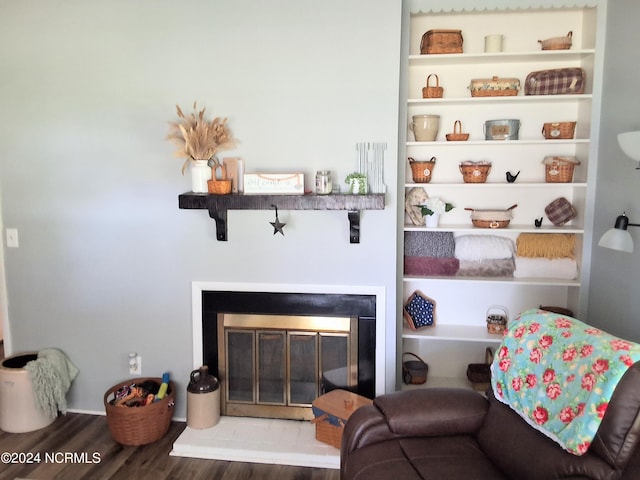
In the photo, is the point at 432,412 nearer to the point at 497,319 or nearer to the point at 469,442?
the point at 469,442

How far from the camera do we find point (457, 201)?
3133 millimetres

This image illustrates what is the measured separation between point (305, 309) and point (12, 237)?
5.85ft

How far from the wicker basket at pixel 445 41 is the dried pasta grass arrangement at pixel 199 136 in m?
1.22

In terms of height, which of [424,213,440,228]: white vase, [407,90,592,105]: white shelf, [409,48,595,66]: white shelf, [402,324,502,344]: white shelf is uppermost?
[409,48,595,66]: white shelf

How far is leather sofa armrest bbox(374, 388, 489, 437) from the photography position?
6.80ft

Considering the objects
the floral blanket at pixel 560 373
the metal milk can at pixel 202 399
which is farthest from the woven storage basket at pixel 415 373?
the metal milk can at pixel 202 399

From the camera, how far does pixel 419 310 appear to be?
3109 mm

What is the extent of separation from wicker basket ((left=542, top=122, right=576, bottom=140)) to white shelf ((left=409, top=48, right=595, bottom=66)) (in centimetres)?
37

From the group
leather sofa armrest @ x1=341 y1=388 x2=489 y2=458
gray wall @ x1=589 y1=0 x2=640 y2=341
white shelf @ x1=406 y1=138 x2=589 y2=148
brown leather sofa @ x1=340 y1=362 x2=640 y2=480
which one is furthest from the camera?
white shelf @ x1=406 y1=138 x2=589 y2=148

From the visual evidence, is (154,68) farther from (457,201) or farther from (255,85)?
(457,201)

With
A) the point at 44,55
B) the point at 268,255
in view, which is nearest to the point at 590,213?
the point at 268,255

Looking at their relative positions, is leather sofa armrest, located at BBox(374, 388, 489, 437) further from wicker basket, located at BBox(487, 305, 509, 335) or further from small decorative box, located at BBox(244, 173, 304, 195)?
small decorative box, located at BBox(244, 173, 304, 195)

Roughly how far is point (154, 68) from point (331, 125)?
1.01 metres

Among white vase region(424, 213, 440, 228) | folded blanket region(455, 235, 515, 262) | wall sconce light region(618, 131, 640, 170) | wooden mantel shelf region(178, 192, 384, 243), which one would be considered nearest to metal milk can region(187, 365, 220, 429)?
wooden mantel shelf region(178, 192, 384, 243)
